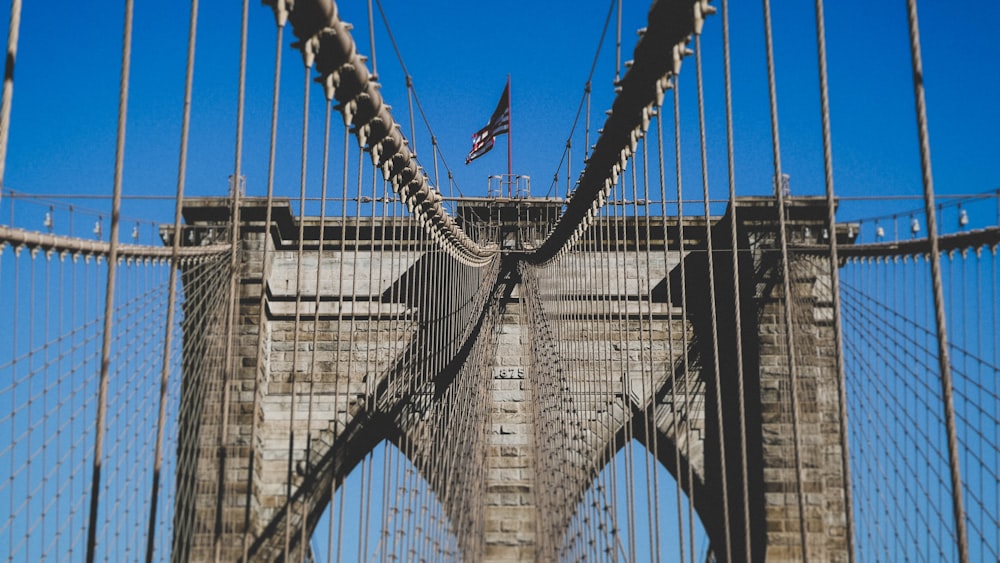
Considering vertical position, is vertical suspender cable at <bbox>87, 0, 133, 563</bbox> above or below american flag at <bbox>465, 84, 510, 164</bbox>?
below

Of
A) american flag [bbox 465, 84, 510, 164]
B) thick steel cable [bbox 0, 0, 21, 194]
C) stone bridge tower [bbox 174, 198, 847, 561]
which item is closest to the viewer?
thick steel cable [bbox 0, 0, 21, 194]

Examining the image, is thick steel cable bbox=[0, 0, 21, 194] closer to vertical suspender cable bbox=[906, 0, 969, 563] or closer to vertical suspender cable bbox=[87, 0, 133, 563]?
vertical suspender cable bbox=[87, 0, 133, 563]

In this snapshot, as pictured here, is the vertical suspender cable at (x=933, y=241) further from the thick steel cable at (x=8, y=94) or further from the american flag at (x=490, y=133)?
the american flag at (x=490, y=133)

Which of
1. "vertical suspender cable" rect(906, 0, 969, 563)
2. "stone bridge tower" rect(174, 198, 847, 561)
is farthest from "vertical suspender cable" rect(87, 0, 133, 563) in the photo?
"stone bridge tower" rect(174, 198, 847, 561)

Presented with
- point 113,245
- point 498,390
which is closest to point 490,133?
point 498,390

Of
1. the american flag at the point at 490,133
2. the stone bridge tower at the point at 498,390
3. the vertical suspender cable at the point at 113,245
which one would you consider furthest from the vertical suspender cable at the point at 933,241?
the american flag at the point at 490,133

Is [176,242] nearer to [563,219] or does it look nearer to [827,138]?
[827,138]

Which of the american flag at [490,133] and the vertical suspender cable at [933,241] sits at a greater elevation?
the american flag at [490,133]

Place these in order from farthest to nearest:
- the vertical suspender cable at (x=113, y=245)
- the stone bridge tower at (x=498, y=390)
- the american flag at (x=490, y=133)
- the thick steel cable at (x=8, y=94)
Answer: the american flag at (x=490, y=133)
the stone bridge tower at (x=498, y=390)
the vertical suspender cable at (x=113, y=245)
the thick steel cable at (x=8, y=94)

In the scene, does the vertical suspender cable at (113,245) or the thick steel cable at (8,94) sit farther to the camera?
the vertical suspender cable at (113,245)

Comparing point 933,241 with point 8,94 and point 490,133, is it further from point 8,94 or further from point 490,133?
point 490,133

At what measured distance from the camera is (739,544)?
13523 mm

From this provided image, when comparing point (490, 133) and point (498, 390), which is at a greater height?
point (490, 133)

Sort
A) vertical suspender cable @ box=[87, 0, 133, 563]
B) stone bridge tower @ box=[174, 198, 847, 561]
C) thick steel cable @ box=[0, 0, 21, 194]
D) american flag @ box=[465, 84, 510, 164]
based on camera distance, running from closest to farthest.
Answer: thick steel cable @ box=[0, 0, 21, 194] → vertical suspender cable @ box=[87, 0, 133, 563] → stone bridge tower @ box=[174, 198, 847, 561] → american flag @ box=[465, 84, 510, 164]
